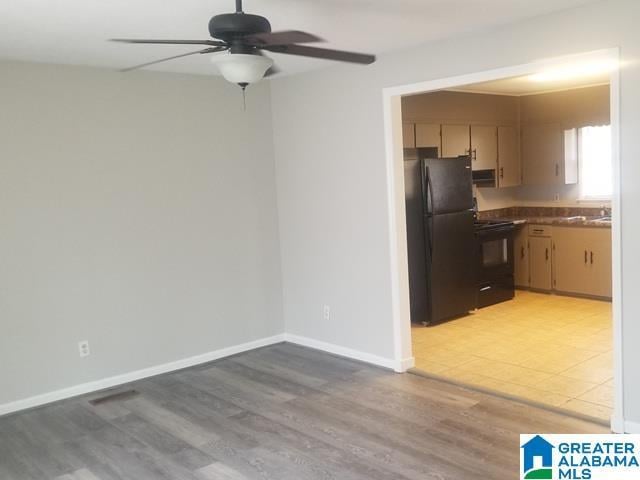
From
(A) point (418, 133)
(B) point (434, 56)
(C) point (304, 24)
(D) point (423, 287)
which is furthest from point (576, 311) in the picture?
(C) point (304, 24)

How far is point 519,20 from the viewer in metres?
3.62

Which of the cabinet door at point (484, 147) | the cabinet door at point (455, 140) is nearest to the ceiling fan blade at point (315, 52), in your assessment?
the cabinet door at point (455, 140)

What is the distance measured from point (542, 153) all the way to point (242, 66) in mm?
5717

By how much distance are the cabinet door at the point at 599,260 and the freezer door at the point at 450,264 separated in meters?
1.38

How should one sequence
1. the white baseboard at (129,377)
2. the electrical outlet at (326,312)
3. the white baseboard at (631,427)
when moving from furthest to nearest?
1. the electrical outlet at (326,312)
2. the white baseboard at (129,377)
3. the white baseboard at (631,427)

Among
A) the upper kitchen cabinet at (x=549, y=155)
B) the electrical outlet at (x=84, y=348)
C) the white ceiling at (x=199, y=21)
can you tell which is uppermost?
the white ceiling at (x=199, y=21)

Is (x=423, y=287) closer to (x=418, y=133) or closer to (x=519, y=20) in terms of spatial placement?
(x=418, y=133)

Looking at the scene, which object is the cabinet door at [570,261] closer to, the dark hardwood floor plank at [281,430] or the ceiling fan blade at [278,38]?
the dark hardwood floor plank at [281,430]

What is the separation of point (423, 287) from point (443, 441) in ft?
8.21

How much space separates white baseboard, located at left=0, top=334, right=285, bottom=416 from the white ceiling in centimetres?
234

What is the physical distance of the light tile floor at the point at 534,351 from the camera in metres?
4.12
